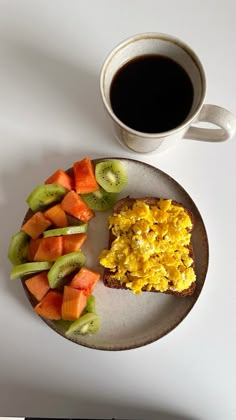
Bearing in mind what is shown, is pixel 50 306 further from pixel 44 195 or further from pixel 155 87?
pixel 155 87

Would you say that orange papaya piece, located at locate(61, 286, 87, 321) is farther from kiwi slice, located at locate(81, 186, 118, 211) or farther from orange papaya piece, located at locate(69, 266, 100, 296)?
kiwi slice, located at locate(81, 186, 118, 211)

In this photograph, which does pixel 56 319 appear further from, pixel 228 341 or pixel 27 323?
pixel 228 341

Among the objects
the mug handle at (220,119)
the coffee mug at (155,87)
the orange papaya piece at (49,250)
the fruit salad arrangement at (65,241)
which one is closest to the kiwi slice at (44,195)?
the fruit salad arrangement at (65,241)

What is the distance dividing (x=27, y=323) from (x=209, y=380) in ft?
1.60

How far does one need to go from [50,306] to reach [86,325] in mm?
99

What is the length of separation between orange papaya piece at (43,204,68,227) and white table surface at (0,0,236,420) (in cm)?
11

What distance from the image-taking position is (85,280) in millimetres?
1185

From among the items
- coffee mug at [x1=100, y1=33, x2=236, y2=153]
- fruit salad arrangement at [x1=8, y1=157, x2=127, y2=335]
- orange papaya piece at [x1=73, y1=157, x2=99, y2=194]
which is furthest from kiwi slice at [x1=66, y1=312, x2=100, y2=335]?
coffee mug at [x1=100, y1=33, x2=236, y2=153]

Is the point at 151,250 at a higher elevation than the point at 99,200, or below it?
below

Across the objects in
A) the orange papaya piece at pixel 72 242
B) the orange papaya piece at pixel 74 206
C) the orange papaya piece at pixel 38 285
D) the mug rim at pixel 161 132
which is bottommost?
the orange papaya piece at pixel 38 285

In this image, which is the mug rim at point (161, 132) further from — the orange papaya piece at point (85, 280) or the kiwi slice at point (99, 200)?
the orange papaya piece at point (85, 280)

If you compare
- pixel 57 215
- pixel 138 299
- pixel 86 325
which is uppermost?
pixel 57 215

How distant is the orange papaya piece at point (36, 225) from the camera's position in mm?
1207

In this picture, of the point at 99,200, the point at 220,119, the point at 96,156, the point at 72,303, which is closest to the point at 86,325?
the point at 72,303
